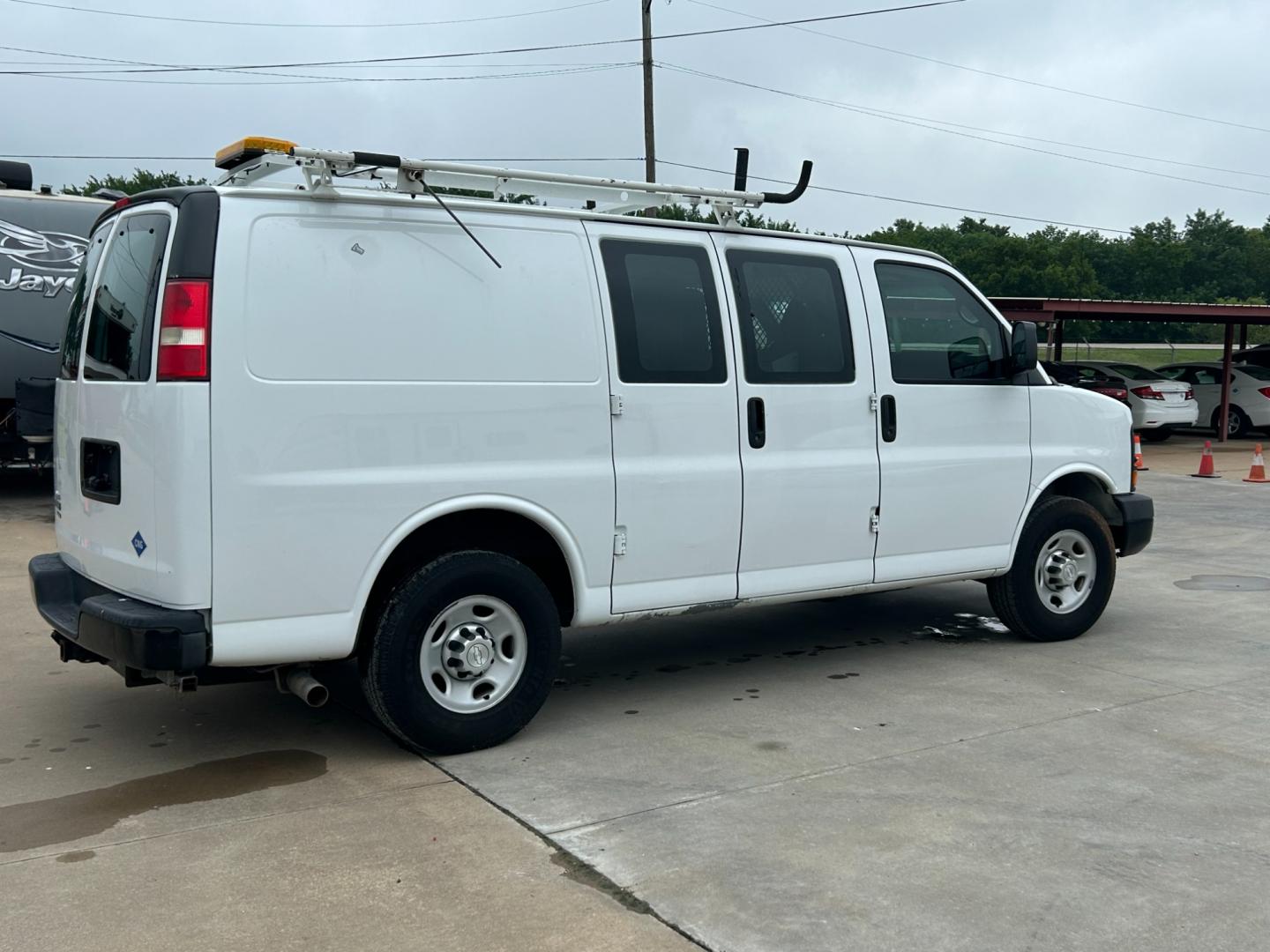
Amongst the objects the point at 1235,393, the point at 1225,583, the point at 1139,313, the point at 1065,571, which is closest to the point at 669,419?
the point at 1065,571

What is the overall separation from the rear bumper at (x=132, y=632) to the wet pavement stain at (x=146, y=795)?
0.46 metres

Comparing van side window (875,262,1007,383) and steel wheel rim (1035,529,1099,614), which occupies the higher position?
van side window (875,262,1007,383)

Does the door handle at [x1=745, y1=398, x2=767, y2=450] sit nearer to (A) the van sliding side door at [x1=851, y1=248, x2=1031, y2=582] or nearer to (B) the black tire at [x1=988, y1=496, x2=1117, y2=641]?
(A) the van sliding side door at [x1=851, y1=248, x2=1031, y2=582]

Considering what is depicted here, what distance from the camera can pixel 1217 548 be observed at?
1119 centimetres

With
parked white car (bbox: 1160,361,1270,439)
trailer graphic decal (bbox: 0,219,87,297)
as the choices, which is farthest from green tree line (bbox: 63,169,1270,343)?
trailer graphic decal (bbox: 0,219,87,297)

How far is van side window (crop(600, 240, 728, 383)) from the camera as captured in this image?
5508 millimetres

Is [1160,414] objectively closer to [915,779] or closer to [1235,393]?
[1235,393]

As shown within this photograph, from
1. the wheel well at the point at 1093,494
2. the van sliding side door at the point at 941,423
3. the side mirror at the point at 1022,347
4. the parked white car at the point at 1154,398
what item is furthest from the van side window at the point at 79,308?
the parked white car at the point at 1154,398

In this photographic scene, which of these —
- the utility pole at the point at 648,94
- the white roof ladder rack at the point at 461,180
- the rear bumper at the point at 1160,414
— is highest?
the utility pole at the point at 648,94

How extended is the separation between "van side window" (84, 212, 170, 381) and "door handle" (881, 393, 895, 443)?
349cm

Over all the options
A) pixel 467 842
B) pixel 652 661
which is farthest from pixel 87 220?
pixel 467 842

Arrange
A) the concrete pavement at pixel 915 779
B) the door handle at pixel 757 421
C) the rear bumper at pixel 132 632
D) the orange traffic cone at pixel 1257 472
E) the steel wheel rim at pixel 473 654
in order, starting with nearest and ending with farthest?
the concrete pavement at pixel 915 779 → the rear bumper at pixel 132 632 → the steel wheel rim at pixel 473 654 → the door handle at pixel 757 421 → the orange traffic cone at pixel 1257 472

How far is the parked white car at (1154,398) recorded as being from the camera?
23734mm

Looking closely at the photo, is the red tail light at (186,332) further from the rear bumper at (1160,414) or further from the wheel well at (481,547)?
the rear bumper at (1160,414)
